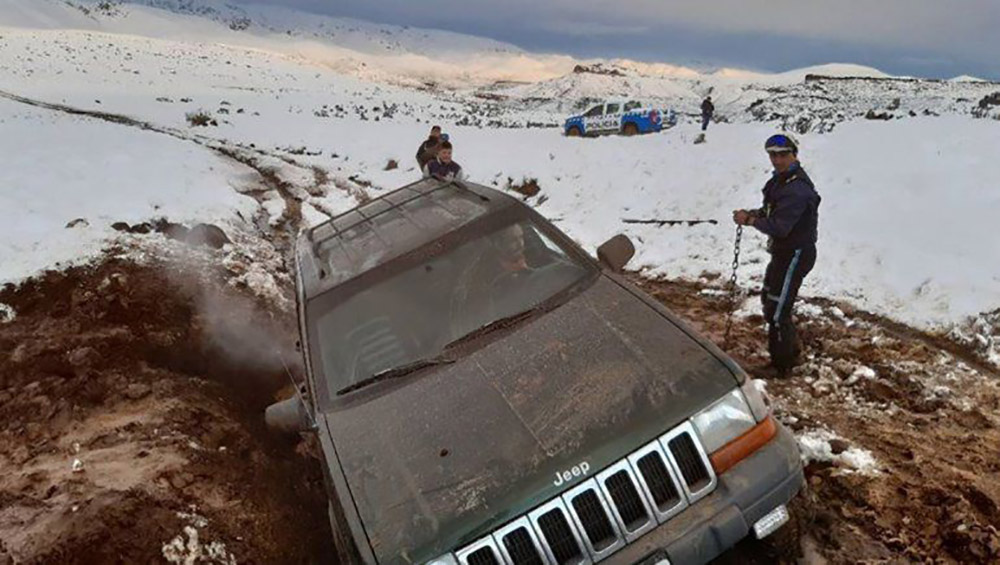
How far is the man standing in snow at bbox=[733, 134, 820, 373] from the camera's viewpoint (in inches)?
188

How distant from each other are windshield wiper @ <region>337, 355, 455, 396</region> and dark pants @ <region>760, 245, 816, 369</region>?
9.83 ft

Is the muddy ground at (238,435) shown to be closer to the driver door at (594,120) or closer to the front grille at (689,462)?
the front grille at (689,462)

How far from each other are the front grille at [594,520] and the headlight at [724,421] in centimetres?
51

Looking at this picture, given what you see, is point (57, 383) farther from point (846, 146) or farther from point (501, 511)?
point (846, 146)

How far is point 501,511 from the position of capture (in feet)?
8.37

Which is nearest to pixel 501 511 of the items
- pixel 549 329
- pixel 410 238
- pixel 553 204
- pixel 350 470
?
pixel 350 470

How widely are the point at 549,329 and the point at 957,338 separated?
4.18 m

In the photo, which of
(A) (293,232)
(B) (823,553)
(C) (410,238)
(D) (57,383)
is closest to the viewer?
(B) (823,553)

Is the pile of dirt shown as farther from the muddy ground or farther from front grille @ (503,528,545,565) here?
front grille @ (503,528,545,565)

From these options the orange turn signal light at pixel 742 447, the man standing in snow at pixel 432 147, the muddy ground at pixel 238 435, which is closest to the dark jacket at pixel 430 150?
the man standing in snow at pixel 432 147

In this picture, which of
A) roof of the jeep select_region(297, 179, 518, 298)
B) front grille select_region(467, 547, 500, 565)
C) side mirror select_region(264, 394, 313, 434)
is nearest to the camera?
front grille select_region(467, 547, 500, 565)

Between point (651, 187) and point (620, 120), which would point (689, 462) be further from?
point (620, 120)

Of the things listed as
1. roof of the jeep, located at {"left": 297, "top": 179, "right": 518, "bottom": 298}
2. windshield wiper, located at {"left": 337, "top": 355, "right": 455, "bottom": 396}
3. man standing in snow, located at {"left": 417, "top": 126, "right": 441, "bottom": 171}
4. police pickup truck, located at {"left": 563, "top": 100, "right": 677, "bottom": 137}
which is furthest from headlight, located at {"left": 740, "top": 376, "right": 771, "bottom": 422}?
police pickup truck, located at {"left": 563, "top": 100, "right": 677, "bottom": 137}

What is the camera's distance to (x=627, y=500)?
2.65 m
